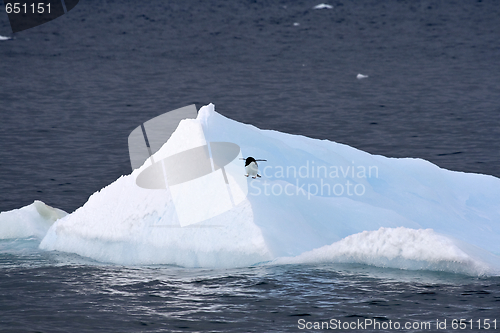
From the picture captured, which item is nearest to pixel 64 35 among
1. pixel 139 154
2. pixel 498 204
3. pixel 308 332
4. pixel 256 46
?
pixel 256 46

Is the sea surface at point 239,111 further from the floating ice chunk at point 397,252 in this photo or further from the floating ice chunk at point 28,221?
the floating ice chunk at point 28,221

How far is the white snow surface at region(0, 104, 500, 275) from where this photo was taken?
1012cm

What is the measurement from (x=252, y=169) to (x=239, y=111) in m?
14.9

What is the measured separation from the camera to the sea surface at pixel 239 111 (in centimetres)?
893

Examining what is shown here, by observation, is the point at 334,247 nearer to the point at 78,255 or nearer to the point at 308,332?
the point at 308,332

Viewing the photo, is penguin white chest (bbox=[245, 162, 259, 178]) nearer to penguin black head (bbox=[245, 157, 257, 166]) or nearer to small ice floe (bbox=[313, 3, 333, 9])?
penguin black head (bbox=[245, 157, 257, 166])

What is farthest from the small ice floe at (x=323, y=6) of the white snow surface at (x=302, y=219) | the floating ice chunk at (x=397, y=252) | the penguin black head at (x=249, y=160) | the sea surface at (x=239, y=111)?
the floating ice chunk at (x=397, y=252)

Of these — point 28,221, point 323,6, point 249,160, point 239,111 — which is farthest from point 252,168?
point 323,6

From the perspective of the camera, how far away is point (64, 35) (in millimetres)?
48062

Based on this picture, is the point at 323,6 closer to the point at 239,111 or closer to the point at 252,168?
the point at 239,111

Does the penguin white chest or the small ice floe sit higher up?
the small ice floe

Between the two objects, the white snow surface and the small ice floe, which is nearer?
the white snow surface

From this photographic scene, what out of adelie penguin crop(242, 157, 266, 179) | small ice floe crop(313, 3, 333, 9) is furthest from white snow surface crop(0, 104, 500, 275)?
small ice floe crop(313, 3, 333, 9)

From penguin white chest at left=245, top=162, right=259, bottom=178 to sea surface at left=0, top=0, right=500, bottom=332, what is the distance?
1.61 m
